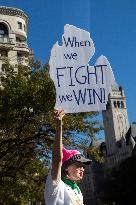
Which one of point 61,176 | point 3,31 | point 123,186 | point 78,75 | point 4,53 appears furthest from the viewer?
point 123,186

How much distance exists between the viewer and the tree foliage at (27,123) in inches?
930

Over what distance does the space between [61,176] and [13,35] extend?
5389 centimetres

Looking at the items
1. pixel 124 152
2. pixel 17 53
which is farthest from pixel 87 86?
pixel 124 152

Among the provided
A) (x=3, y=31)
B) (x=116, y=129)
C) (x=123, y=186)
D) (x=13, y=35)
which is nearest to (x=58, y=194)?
(x=13, y=35)

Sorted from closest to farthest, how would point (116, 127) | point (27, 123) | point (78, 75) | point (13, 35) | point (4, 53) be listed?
point (78, 75) < point (27, 123) < point (4, 53) < point (13, 35) < point (116, 127)

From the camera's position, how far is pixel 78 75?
6.25 m

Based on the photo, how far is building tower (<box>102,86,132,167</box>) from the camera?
→ 141375mm

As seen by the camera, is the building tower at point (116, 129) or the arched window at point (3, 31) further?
the building tower at point (116, 129)

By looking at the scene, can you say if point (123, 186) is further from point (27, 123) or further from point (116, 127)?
point (27, 123)

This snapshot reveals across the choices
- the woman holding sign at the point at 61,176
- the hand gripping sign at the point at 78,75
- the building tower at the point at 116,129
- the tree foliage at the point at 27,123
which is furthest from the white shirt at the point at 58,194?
the building tower at the point at 116,129

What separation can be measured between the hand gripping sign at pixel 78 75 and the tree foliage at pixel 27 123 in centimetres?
1659

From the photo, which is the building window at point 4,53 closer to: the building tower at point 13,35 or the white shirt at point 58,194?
the building tower at point 13,35

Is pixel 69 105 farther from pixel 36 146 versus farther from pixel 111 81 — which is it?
pixel 36 146

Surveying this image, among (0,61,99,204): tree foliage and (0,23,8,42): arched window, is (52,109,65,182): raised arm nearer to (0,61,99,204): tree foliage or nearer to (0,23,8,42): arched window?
(0,61,99,204): tree foliage
